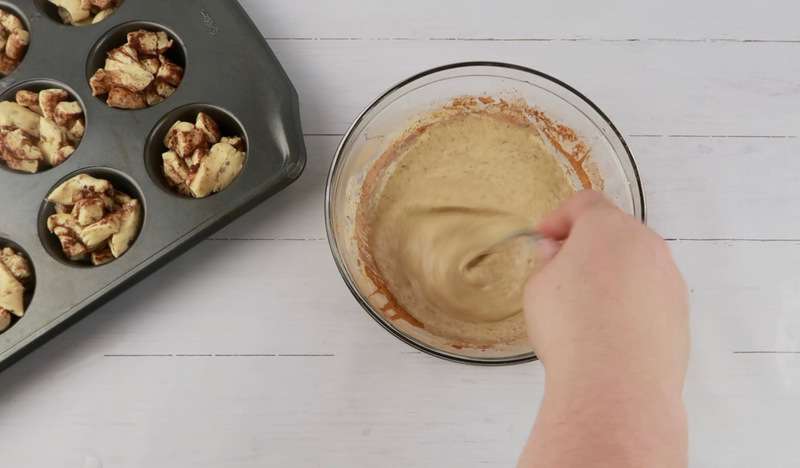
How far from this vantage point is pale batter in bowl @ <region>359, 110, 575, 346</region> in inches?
32.8

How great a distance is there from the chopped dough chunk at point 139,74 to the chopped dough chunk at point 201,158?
2.9 inches

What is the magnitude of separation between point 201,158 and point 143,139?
9 cm

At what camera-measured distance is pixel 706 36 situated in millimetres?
1012

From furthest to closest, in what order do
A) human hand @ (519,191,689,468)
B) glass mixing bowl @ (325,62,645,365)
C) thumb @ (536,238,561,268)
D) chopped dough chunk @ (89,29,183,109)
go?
chopped dough chunk @ (89,29,183,109) < glass mixing bowl @ (325,62,645,365) < thumb @ (536,238,561,268) < human hand @ (519,191,689,468)

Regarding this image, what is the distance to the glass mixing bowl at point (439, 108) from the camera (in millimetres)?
812

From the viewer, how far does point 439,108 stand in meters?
0.92

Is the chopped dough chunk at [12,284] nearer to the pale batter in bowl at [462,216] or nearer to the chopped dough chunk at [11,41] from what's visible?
the chopped dough chunk at [11,41]

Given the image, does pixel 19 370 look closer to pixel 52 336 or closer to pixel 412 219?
pixel 52 336

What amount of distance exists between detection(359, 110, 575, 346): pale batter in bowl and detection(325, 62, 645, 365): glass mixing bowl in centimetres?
2

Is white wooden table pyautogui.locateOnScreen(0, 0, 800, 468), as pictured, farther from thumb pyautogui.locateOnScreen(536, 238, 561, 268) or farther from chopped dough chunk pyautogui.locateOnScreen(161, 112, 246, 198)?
thumb pyautogui.locateOnScreen(536, 238, 561, 268)

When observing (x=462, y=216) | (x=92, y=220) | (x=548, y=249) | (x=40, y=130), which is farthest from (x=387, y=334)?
(x=40, y=130)

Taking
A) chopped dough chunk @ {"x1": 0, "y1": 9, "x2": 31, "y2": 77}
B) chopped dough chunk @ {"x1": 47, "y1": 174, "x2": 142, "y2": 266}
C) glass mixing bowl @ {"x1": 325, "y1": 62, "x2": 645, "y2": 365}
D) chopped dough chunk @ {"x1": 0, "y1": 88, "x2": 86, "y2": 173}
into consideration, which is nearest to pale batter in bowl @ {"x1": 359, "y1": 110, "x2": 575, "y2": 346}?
glass mixing bowl @ {"x1": 325, "y1": 62, "x2": 645, "y2": 365}

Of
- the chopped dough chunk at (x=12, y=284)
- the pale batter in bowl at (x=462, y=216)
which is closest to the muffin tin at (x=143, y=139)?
the chopped dough chunk at (x=12, y=284)

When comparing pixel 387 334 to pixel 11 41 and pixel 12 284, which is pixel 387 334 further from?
pixel 11 41
